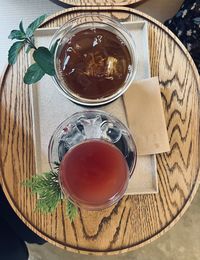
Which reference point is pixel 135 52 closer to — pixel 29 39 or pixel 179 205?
pixel 29 39

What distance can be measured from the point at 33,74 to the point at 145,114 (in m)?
0.25

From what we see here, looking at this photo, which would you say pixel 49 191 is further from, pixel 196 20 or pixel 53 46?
pixel 196 20

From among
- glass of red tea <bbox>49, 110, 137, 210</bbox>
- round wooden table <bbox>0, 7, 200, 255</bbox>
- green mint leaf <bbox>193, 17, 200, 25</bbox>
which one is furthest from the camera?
green mint leaf <bbox>193, 17, 200, 25</bbox>

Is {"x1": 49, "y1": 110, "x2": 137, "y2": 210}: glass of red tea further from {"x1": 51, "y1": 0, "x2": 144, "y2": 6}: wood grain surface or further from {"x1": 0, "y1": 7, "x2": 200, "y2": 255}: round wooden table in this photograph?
{"x1": 51, "y1": 0, "x2": 144, "y2": 6}: wood grain surface

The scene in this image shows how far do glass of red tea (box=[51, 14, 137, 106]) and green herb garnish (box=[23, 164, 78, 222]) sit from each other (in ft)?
0.55

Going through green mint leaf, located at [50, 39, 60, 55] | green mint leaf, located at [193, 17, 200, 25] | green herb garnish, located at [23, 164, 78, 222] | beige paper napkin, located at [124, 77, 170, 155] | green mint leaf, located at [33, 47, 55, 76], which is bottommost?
green herb garnish, located at [23, 164, 78, 222]

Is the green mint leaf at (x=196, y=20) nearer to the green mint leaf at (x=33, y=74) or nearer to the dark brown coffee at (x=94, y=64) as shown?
the dark brown coffee at (x=94, y=64)

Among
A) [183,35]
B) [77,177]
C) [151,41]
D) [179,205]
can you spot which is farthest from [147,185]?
[183,35]

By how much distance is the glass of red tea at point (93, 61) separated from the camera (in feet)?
3.02

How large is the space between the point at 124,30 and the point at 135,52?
0.05m

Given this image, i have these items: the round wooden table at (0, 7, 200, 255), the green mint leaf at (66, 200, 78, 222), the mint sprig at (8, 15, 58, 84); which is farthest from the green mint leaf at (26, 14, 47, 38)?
the green mint leaf at (66, 200, 78, 222)

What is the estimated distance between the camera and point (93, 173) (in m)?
0.84

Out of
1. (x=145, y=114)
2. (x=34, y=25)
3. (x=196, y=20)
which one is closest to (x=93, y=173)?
(x=145, y=114)

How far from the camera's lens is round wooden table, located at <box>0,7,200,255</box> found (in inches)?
38.0
